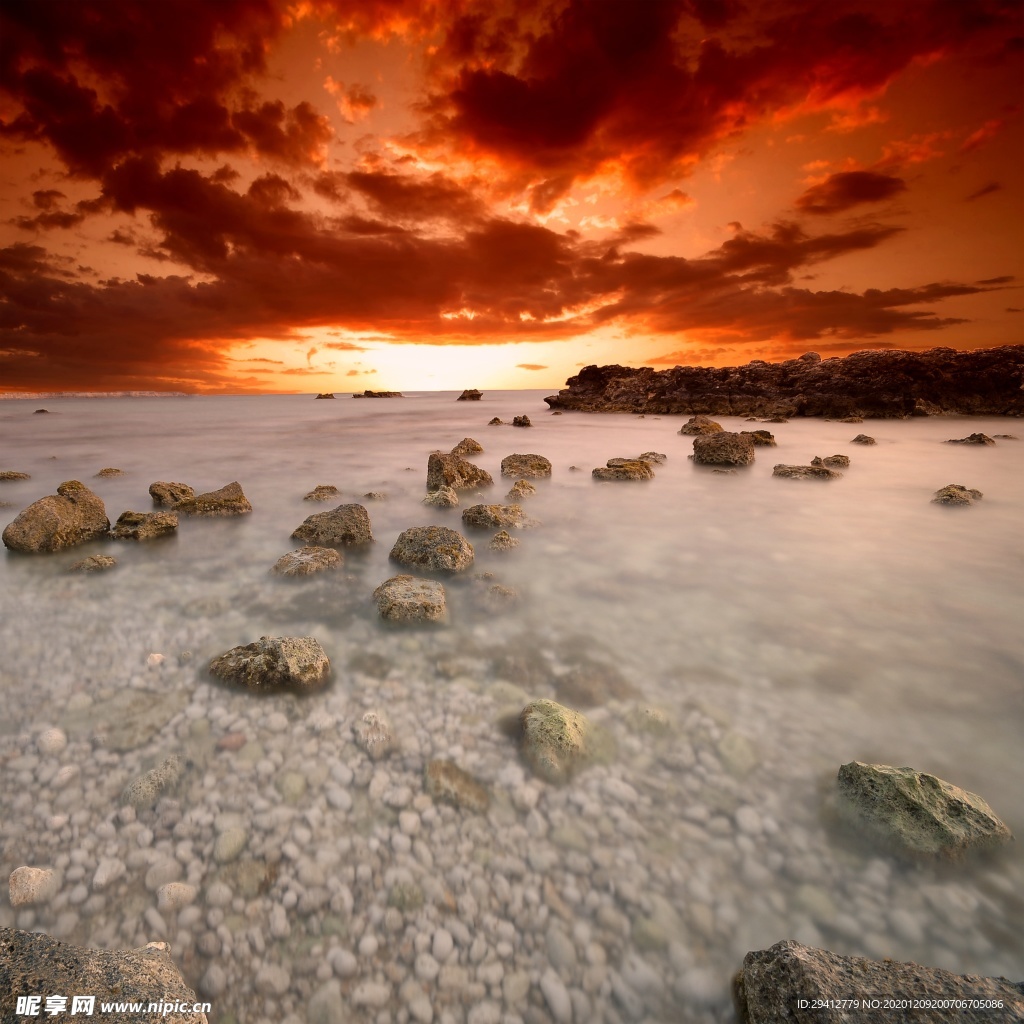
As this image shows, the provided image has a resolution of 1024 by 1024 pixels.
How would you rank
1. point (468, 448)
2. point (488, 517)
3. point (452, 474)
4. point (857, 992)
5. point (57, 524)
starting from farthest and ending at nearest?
point (468, 448)
point (452, 474)
point (488, 517)
point (57, 524)
point (857, 992)

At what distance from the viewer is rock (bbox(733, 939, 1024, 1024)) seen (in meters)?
1.30

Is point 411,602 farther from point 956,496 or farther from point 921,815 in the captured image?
point 956,496

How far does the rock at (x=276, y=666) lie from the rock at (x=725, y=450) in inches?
401

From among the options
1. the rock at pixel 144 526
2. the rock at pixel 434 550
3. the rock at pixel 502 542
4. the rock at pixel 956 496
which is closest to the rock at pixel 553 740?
the rock at pixel 434 550

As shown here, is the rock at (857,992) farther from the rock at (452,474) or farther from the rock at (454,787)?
the rock at (452,474)

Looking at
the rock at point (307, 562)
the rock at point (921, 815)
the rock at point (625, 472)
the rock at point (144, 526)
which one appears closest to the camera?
the rock at point (921, 815)

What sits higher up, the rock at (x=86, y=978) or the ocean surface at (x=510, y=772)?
the rock at (x=86, y=978)

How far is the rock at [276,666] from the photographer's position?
2.86 meters

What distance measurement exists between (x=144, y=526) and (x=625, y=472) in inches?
296

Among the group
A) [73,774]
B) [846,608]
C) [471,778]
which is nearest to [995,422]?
[846,608]

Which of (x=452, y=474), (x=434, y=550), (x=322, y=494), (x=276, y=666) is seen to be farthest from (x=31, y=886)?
(x=452, y=474)

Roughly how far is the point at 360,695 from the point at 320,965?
136 centimetres

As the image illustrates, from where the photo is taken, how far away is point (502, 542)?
17.8 ft

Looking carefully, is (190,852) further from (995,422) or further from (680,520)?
(995,422)
